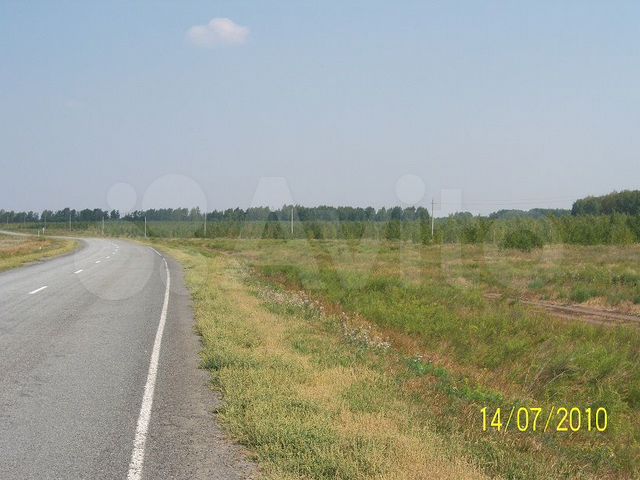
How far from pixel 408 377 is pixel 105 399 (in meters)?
4.08

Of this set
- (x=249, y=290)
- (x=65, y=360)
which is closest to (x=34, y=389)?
(x=65, y=360)

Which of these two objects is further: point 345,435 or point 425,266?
point 425,266

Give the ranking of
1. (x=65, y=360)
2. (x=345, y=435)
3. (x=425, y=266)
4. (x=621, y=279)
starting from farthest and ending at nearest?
(x=425, y=266) → (x=621, y=279) → (x=65, y=360) → (x=345, y=435)

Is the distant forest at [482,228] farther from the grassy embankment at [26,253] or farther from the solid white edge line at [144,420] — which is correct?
the solid white edge line at [144,420]

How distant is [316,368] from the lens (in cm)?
894

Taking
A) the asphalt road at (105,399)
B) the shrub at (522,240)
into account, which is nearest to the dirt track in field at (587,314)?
the asphalt road at (105,399)

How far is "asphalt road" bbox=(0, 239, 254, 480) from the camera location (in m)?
5.39

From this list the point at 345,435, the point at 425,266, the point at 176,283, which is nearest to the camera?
the point at 345,435

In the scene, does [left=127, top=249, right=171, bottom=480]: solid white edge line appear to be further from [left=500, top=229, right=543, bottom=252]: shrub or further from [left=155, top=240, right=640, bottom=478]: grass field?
[left=500, top=229, right=543, bottom=252]: shrub

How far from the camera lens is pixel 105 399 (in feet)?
24.3

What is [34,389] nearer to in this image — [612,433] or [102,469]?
[102,469]

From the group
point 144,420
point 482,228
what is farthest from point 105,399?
point 482,228

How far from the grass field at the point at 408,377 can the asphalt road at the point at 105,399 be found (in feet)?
1.43

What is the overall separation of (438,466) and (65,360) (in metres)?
6.53
